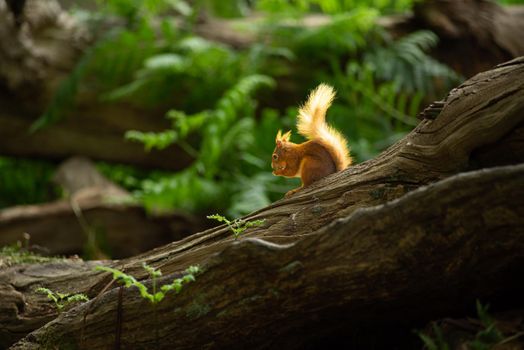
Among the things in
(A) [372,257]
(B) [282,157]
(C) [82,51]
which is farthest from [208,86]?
(A) [372,257]

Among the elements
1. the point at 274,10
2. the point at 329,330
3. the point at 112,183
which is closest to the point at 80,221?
the point at 112,183

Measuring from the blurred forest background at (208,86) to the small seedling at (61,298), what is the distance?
2973 millimetres

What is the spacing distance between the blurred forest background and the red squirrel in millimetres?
2542

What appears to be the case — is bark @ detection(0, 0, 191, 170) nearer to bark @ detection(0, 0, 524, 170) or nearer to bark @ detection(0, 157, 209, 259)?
bark @ detection(0, 0, 524, 170)

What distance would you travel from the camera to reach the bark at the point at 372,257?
77.0 inches

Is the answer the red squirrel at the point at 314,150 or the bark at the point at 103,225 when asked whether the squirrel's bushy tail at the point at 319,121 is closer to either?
the red squirrel at the point at 314,150

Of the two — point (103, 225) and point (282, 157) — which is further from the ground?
point (103, 225)

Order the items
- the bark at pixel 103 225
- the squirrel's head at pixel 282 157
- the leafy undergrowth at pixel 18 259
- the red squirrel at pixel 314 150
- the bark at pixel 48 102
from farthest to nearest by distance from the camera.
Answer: the bark at pixel 103 225, the bark at pixel 48 102, the leafy undergrowth at pixel 18 259, the squirrel's head at pixel 282 157, the red squirrel at pixel 314 150

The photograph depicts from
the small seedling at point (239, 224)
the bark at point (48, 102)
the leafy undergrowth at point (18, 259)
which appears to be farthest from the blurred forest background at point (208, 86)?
the small seedling at point (239, 224)

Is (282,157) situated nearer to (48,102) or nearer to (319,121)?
(319,121)

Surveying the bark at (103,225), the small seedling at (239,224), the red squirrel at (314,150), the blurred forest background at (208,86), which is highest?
the blurred forest background at (208,86)

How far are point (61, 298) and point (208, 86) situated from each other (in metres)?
4.17

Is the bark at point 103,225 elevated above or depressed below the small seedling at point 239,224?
above

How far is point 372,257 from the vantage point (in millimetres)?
2004
